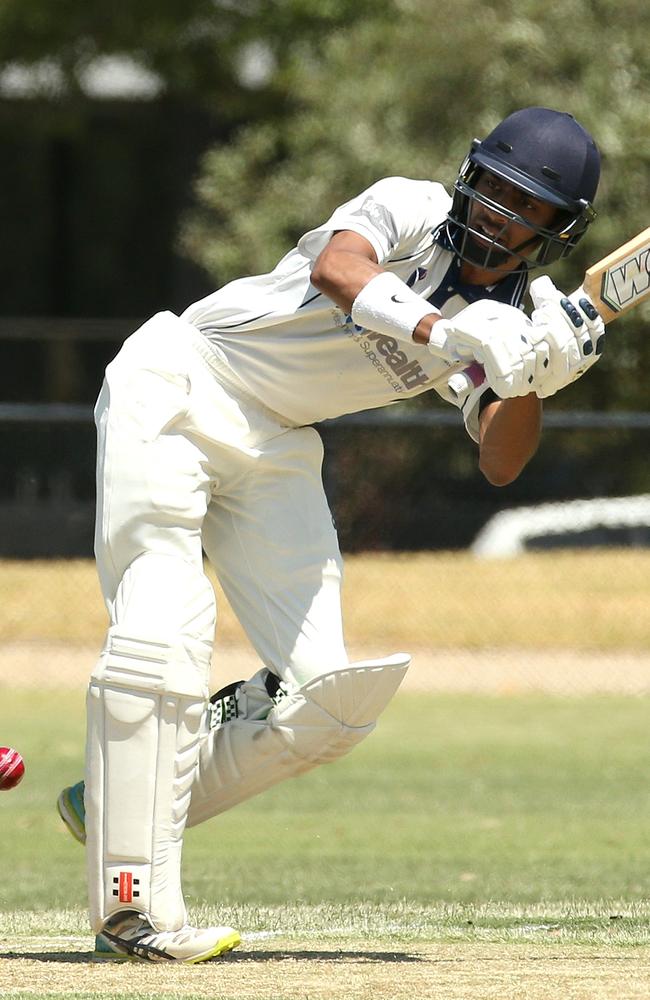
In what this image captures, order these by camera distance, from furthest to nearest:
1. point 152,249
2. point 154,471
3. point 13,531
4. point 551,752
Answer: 1. point 152,249
2. point 13,531
3. point 551,752
4. point 154,471

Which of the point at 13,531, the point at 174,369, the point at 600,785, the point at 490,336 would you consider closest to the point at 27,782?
the point at 600,785

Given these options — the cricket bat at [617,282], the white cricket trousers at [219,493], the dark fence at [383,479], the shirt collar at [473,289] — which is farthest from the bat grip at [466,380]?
the dark fence at [383,479]

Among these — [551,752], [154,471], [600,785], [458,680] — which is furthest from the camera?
[458,680]

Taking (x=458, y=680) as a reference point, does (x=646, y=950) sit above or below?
above

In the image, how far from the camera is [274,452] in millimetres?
4793

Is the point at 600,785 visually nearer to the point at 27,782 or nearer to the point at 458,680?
the point at 27,782

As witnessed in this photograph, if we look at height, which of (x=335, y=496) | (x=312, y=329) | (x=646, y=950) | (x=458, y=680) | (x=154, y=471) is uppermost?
(x=312, y=329)

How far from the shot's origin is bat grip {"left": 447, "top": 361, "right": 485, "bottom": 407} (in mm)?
4391

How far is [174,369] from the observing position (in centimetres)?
467

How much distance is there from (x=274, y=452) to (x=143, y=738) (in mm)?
849

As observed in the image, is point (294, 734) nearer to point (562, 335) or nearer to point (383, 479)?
point (562, 335)

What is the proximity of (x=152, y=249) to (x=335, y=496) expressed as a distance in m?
13.5

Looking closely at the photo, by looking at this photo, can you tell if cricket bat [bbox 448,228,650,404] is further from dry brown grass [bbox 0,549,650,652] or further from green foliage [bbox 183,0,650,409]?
green foliage [bbox 183,0,650,409]

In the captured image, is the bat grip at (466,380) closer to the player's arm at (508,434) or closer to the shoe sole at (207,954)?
the player's arm at (508,434)
